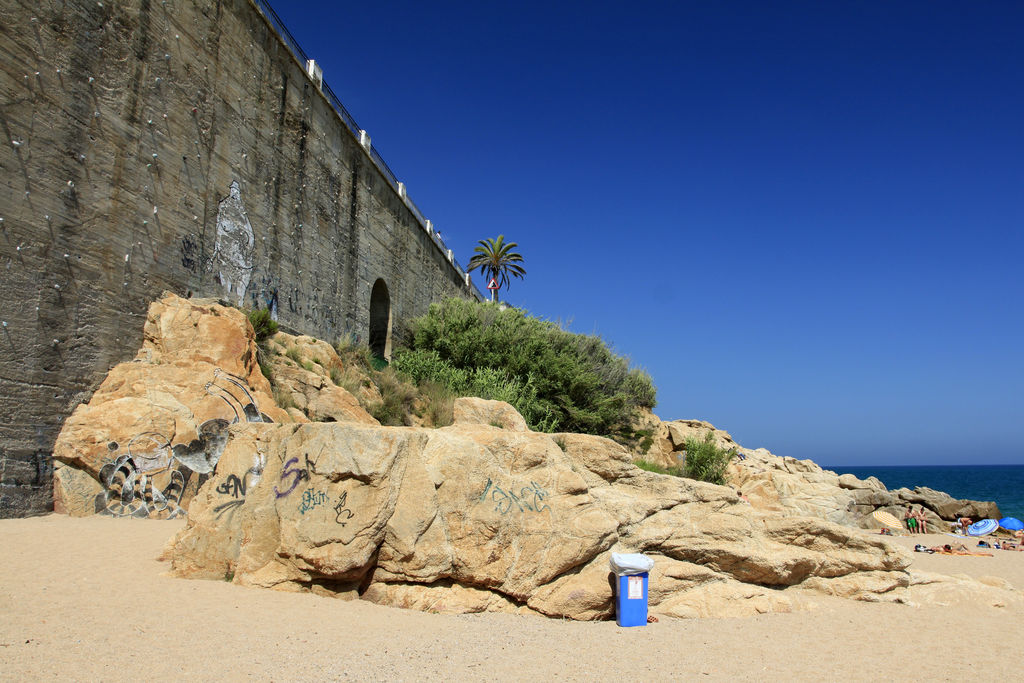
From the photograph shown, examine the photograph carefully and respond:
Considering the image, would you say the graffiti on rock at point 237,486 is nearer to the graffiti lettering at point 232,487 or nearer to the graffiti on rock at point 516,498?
the graffiti lettering at point 232,487

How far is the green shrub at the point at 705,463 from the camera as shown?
1455cm

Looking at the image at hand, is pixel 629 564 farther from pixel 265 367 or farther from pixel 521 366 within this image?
pixel 521 366

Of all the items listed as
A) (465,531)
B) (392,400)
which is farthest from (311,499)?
(392,400)

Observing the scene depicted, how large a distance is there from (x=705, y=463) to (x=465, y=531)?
10538 mm

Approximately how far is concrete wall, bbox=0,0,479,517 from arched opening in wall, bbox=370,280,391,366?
5.01 metres

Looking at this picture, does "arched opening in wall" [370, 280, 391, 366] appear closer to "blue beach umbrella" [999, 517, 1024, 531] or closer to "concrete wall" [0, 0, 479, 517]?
"concrete wall" [0, 0, 479, 517]

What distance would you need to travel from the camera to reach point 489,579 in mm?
5531

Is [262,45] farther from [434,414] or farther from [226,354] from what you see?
[434,414]

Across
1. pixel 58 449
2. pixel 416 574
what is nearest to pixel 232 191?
pixel 58 449

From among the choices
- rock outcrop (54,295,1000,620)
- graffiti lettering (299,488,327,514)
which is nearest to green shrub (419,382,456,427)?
rock outcrop (54,295,1000,620)

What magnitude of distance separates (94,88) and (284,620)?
8.74m

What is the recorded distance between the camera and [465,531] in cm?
561

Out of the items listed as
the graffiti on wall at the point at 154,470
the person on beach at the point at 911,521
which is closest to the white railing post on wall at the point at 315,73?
the graffiti on wall at the point at 154,470

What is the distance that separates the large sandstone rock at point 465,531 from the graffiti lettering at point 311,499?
0.03 ft
